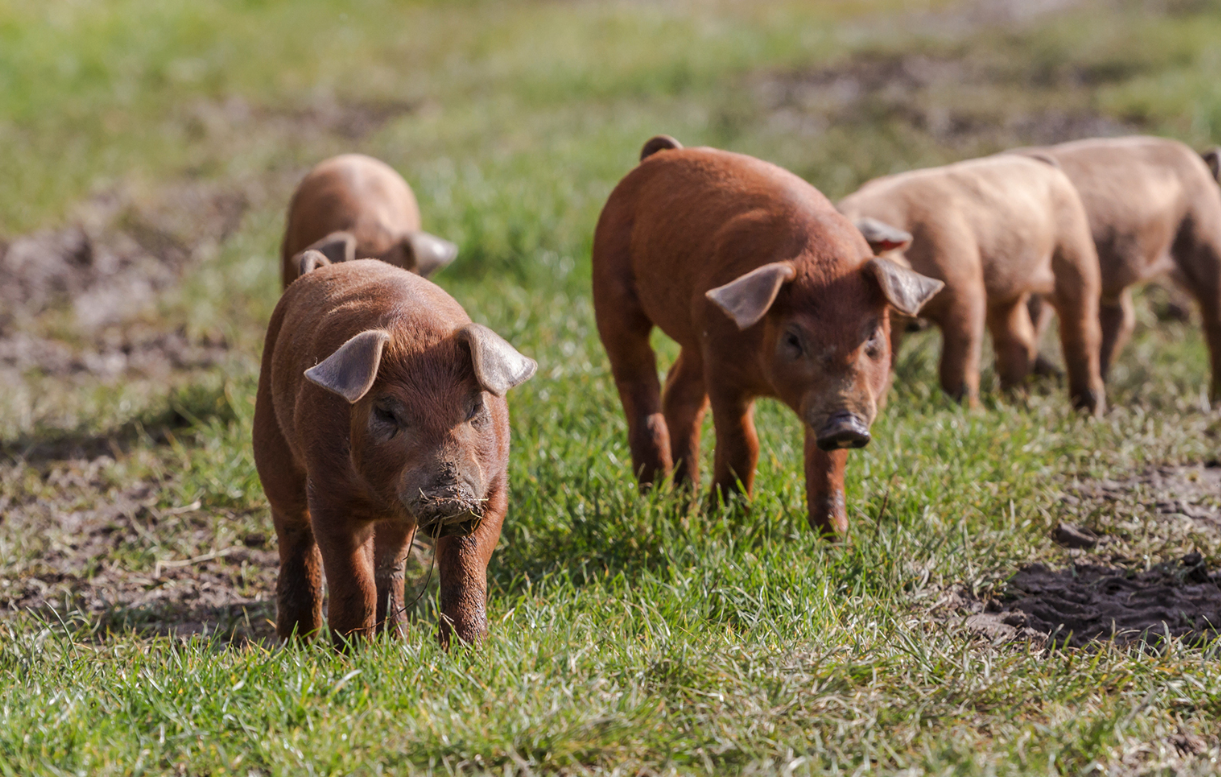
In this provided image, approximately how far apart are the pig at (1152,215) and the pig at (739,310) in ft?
9.92

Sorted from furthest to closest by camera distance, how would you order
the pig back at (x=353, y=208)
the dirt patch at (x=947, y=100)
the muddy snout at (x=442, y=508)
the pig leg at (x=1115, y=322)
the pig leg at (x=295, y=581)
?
the dirt patch at (x=947, y=100) < the pig leg at (x=1115, y=322) < the pig back at (x=353, y=208) < the pig leg at (x=295, y=581) < the muddy snout at (x=442, y=508)

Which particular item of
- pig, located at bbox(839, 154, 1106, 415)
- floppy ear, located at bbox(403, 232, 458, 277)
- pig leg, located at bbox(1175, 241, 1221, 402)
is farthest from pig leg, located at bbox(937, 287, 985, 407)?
floppy ear, located at bbox(403, 232, 458, 277)

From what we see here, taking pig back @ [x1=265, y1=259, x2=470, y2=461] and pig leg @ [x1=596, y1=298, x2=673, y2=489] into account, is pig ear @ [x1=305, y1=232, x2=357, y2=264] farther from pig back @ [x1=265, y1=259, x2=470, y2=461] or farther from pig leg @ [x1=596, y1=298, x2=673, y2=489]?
pig back @ [x1=265, y1=259, x2=470, y2=461]

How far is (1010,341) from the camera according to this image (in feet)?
23.1

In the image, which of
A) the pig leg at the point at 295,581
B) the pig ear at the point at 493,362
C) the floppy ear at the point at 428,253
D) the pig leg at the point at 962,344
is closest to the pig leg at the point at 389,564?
the pig leg at the point at 295,581

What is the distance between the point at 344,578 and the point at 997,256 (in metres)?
4.12

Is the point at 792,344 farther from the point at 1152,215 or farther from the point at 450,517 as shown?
the point at 1152,215

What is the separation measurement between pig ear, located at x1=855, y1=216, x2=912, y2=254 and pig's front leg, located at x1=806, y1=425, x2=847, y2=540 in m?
1.02

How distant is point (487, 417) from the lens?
377 centimetres

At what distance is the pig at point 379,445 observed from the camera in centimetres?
354

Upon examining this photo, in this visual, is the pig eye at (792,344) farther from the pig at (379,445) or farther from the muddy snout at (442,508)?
the muddy snout at (442,508)

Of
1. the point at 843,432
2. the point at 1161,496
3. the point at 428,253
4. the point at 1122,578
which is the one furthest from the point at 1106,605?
the point at 428,253

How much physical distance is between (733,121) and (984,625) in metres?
8.80

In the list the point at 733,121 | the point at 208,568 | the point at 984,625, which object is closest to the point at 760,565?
the point at 984,625
